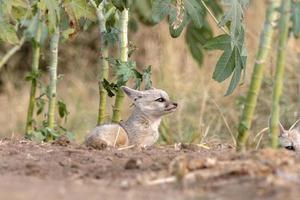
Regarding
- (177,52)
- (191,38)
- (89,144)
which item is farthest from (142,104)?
(177,52)

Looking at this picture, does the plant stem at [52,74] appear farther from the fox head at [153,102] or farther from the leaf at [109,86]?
the fox head at [153,102]

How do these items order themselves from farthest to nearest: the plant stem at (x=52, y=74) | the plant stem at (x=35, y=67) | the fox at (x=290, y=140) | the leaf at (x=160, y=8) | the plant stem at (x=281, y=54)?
1. the plant stem at (x=35, y=67)
2. the plant stem at (x=52, y=74)
3. the fox at (x=290, y=140)
4. the leaf at (x=160, y=8)
5. the plant stem at (x=281, y=54)

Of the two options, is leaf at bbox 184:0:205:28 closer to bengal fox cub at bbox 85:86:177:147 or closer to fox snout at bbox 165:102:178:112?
bengal fox cub at bbox 85:86:177:147

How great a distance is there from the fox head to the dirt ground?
2340 millimetres

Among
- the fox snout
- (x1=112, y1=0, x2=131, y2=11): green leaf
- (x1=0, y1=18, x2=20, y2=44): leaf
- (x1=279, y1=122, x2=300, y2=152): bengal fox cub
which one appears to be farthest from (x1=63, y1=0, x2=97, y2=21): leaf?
(x1=279, y1=122, x2=300, y2=152): bengal fox cub

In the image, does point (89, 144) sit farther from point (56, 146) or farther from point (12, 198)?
point (12, 198)

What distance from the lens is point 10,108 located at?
13.1 meters

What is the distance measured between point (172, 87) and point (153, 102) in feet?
12.9

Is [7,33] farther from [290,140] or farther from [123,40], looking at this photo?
[290,140]

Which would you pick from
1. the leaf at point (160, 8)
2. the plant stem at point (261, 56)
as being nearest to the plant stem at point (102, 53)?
the leaf at point (160, 8)

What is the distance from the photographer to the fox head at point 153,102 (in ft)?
26.2

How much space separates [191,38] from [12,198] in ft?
22.6

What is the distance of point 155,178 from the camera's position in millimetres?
4586

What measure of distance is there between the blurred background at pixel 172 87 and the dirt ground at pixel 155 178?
4.23 m
